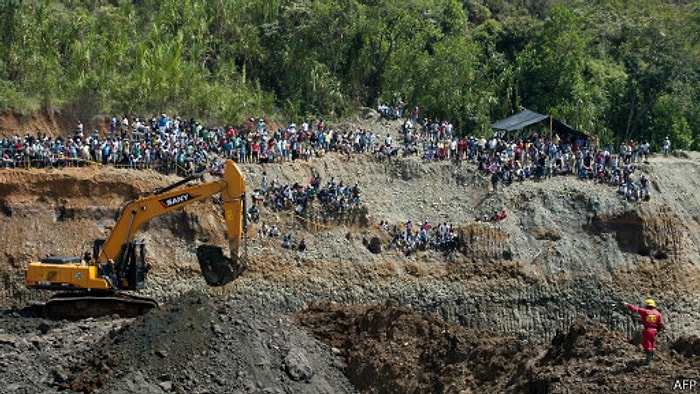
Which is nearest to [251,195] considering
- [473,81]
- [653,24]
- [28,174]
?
[28,174]

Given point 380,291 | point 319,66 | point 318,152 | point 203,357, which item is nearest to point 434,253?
point 380,291

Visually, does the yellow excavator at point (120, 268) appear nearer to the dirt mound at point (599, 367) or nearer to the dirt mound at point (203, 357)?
the dirt mound at point (203, 357)

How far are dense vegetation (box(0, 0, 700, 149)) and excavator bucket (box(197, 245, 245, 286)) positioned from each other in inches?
595

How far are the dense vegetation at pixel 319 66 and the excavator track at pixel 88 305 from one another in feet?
43.1

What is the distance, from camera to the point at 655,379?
27.2 m

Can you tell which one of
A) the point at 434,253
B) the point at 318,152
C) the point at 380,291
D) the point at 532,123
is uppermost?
the point at 532,123

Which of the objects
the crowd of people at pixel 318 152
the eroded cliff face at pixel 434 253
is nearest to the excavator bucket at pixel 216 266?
the eroded cliff face at pixel 434 253

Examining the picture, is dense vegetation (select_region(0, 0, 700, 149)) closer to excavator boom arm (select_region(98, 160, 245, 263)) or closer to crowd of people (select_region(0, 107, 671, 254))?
crowd of people (select_region(0, 107, 671, 254))

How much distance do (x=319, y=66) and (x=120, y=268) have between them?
24.5m

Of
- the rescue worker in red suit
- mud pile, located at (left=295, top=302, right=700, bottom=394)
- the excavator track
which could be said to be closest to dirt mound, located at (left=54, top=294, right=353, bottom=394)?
mud pile, located at (left=295, top=302, right=700, bottom=394)

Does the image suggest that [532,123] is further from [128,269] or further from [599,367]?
[599,367]

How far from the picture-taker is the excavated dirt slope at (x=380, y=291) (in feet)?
106

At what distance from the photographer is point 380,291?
46.5 meters

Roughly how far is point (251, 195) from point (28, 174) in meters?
8.66
